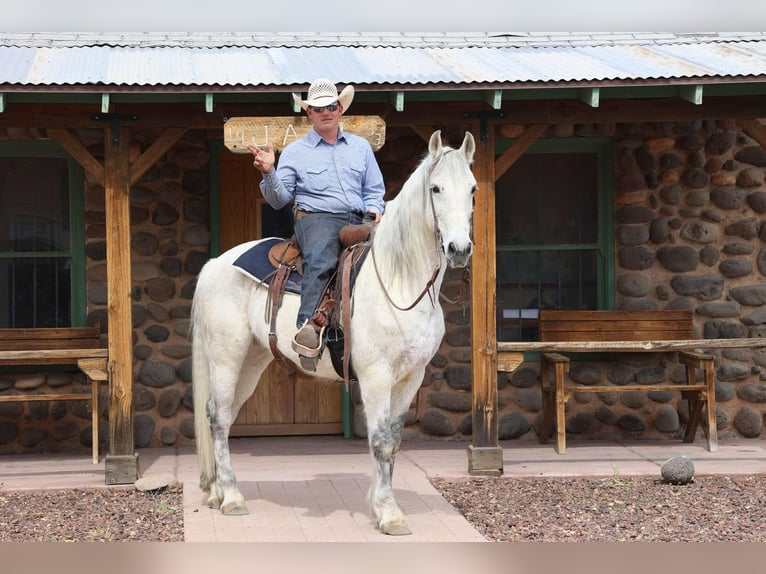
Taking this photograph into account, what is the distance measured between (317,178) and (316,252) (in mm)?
473

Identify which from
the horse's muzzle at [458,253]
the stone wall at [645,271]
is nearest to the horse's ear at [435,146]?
the horse's muzzle at [458,253]

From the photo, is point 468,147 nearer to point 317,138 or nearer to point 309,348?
point 317,138

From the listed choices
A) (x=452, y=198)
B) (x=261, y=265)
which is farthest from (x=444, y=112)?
(x=452, y=198)

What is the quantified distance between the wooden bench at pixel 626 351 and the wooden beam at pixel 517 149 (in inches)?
64.3

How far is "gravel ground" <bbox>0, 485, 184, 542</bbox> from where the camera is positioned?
645cm

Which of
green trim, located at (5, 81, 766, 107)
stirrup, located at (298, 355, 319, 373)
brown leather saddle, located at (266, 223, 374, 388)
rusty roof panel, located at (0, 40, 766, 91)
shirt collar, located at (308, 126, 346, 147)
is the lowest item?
stirrup, located at (298, 355, 319, 373)

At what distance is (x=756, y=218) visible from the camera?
9.66 m

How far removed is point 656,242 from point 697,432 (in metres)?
1.78

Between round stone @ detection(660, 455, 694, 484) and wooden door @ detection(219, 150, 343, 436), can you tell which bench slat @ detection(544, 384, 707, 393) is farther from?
wooden door @ detection(219, 150, 343, 436)

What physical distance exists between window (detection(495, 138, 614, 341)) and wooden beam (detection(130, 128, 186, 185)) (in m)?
3.19

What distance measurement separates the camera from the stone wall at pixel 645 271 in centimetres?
938

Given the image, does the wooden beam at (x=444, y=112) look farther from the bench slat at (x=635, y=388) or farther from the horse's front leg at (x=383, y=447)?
the horse's front leg at (x=383, y=447)

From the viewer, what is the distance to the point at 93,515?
23.1ft

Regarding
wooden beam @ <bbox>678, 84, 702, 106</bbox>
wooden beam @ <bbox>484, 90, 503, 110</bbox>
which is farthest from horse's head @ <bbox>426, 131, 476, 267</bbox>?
wooden beam @ <bbox>678, 84, 702, 106</bbox>
